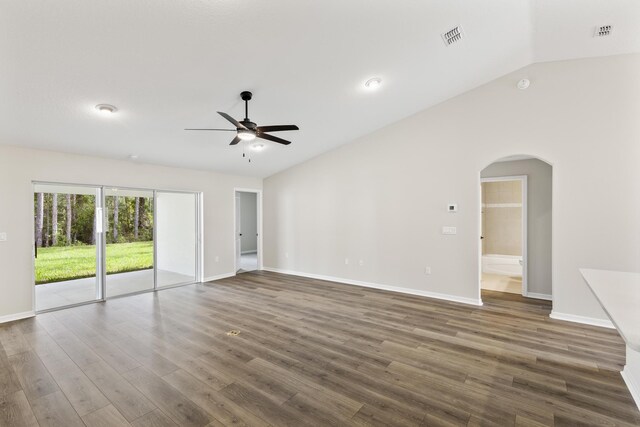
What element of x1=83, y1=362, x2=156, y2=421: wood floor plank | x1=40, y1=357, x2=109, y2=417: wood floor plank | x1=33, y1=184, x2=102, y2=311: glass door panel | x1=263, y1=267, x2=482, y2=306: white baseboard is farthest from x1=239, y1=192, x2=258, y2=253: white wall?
x1=83, y1=362, x2=156, y2=421: wood floor plank

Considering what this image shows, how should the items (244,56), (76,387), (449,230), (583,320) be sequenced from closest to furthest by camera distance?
(76,387)
(244,56)
(583,320)
(449,230)

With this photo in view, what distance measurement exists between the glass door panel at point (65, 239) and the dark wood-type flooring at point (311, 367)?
901 millimetres

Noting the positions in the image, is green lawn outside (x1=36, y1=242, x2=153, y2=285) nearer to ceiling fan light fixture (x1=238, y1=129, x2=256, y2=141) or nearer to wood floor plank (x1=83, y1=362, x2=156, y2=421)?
wood floor plank (x1=83, y1=362, x2=156, y2=421)

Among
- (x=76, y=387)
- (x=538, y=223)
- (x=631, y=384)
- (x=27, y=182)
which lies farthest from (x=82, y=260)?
(x=538, y=223)

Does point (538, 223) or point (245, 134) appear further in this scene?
point (538, 223)

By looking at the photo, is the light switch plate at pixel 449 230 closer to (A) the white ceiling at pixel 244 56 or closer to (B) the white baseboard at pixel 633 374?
(A) the white ceiling at pixel 244 56

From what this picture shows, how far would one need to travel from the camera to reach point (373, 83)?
157 inches

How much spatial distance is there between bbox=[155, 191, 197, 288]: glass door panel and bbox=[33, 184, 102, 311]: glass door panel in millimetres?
1184

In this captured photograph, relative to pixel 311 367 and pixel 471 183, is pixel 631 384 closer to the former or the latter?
pixel 311 367

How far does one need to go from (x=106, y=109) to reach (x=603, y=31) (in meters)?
6.02

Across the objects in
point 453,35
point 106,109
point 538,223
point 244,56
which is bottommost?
point 538,223

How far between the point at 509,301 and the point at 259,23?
542 cm

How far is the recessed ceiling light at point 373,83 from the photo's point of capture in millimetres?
3911

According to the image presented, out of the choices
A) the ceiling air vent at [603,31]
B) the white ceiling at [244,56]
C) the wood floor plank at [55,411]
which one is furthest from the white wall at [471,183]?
the wood floor plank at [55,411]
